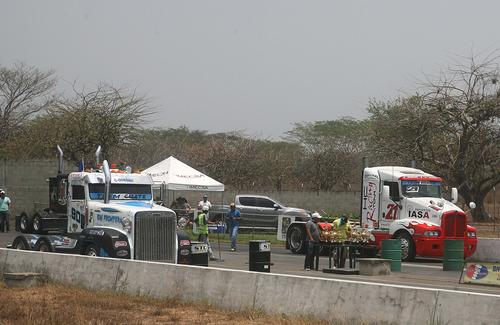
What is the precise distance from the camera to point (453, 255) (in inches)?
952

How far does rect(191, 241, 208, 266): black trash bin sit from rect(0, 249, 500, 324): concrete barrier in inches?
144

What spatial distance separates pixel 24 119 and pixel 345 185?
23.9 m

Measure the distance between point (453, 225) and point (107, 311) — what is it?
50.4 feet

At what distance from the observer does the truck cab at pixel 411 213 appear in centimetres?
2650

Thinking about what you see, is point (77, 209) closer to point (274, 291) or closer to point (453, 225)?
point (274, 291)

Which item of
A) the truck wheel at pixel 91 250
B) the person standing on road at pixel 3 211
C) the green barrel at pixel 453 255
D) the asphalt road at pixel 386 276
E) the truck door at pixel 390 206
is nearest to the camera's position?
the asphalt road at pixel 386 276

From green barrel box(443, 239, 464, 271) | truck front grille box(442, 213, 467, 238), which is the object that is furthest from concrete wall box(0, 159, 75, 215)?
green barrel box(443, 239, 464, 271)

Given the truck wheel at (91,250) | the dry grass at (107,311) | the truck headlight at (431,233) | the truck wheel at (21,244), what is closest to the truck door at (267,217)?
the truck headlight at (431,233)

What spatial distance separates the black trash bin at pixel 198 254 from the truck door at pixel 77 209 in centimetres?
285

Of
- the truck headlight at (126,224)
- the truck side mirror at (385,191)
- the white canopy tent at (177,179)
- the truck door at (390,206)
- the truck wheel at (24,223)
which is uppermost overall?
the white canopy tent at (177,179)

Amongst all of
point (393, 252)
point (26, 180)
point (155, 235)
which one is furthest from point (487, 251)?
point (26, 180)

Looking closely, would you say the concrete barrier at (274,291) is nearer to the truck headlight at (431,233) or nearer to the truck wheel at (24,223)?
the truck wheel at (24,223)

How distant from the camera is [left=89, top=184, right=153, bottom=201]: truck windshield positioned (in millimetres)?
21016

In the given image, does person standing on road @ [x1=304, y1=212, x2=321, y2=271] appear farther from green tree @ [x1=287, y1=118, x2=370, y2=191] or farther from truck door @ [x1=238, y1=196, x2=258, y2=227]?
green tree @ [x1=287, y1=118, x2=370, y2=191]
